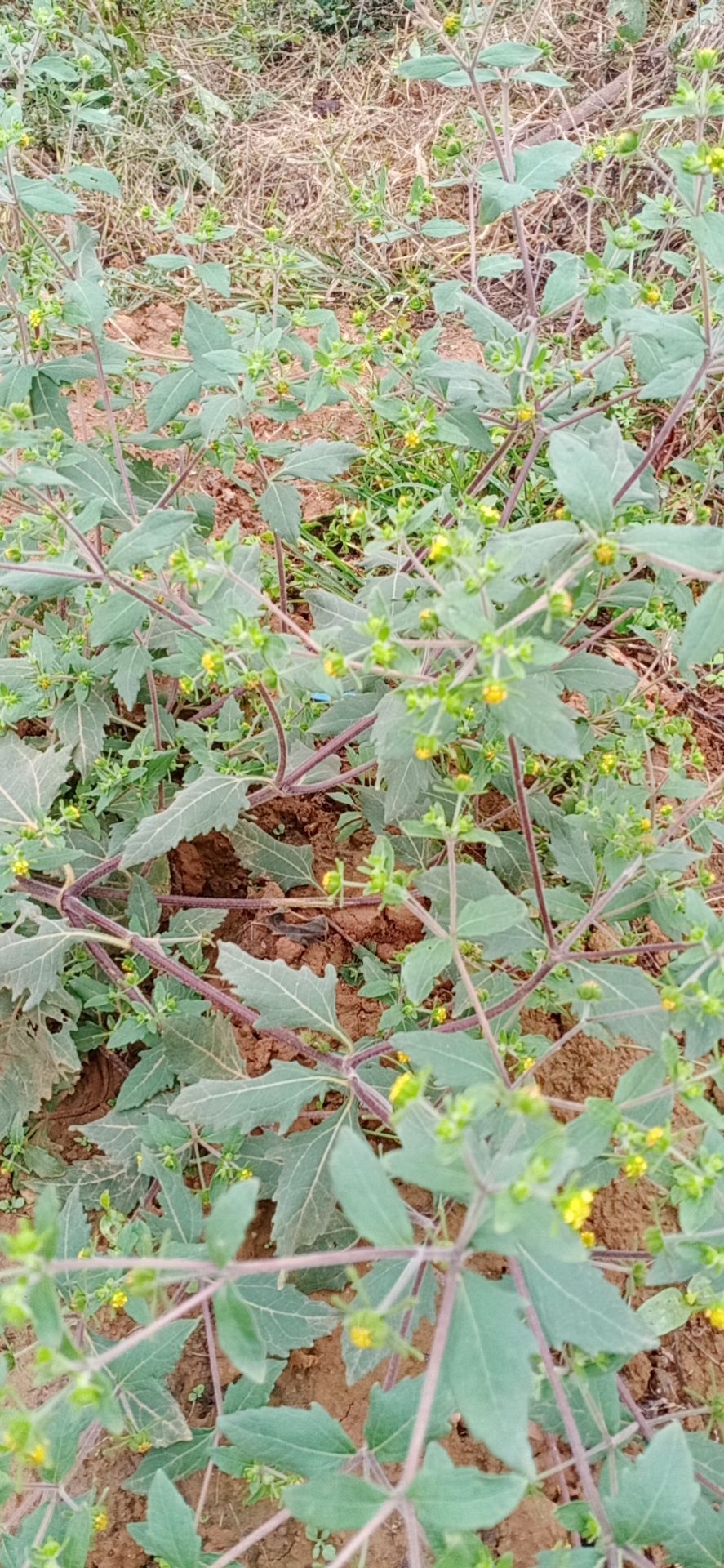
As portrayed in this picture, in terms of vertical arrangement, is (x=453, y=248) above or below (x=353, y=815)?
above

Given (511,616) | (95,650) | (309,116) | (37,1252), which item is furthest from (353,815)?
(309,116)

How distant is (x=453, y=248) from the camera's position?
4652 millimetres

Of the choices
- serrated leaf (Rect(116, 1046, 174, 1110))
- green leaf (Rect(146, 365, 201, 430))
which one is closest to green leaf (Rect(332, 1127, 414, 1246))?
serrated leaf (Rect(116, 1046, 174, 1110))

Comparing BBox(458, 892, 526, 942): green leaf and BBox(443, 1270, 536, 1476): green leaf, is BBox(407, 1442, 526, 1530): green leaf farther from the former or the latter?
BBox(458, 892, 526, 942): green leaf

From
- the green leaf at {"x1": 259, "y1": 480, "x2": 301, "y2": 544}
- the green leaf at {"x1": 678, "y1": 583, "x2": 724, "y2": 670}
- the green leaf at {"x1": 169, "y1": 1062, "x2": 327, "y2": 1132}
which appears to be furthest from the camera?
the green leaf at {"x1": 259, "y1": 480, "x2": 301, "y2": 544}

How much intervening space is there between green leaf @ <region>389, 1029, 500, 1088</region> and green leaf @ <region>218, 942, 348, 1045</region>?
0.32 meters

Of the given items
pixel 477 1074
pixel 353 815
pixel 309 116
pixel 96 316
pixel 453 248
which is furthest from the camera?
pixel 309 116

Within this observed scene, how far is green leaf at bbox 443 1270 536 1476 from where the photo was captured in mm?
1208

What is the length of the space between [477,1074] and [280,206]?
4.40 metres

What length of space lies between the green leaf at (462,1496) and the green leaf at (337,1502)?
67mm

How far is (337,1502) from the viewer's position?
128cm

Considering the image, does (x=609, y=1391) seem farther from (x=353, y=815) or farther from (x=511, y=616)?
(x=353, y=815)

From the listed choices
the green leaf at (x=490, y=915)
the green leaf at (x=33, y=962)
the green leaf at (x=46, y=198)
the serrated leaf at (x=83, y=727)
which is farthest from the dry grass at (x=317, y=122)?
the green leaf at (x=490, y=915)

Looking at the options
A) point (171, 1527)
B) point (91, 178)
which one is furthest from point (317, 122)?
point (171, 1527)
